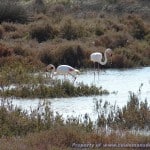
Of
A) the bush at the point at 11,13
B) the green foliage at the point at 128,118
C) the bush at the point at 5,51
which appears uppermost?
the bush at the point at 11,13

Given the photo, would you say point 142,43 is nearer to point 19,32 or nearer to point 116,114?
point 19,32

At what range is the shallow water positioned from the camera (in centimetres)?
1431

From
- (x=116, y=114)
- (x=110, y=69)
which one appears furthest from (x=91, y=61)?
(x=116, y=114)

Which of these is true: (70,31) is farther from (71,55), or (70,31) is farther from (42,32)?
(71,55)

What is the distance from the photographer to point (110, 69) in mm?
23141

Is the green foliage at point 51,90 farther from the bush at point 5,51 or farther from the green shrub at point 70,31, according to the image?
the green shrub at point 70,31

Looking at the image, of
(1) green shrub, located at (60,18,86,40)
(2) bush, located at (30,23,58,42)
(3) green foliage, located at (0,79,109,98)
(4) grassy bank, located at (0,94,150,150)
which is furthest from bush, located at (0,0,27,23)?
(4) grassy bank, located at (0,94,150,150)

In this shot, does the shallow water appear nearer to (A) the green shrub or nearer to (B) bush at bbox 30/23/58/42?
(A) the green shrub

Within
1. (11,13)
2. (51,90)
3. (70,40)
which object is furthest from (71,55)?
(11,13)

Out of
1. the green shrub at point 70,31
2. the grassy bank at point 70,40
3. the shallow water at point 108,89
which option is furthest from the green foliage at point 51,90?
the green shrub at point 70,31

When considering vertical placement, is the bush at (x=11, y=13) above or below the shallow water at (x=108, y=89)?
above

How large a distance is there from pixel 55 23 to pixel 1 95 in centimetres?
1752

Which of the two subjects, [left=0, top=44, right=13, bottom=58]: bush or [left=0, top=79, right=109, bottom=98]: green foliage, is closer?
[left=0, top=79, right=109, bottom=98]: green foliage

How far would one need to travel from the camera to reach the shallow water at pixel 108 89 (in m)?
14.3
